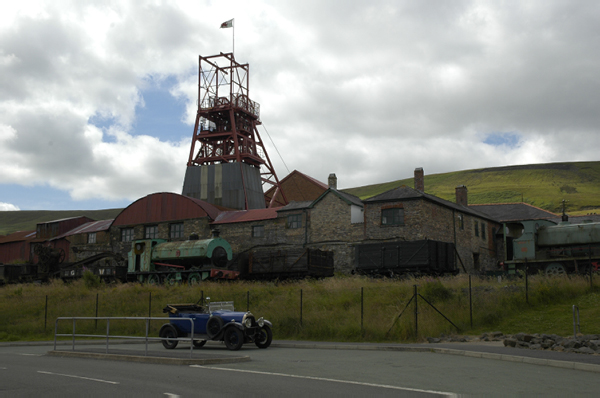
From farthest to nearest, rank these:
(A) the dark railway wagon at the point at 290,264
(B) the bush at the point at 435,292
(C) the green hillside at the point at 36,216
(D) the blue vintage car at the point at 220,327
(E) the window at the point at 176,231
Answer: (C) the green hillside at the point at 36,216 → (E) the window at the point at 176,231 → (A) the dark railway wagon at the point at 290,264 → (B) the bush at the point at 435,292 → (D) the blue vintage car at the point at 220,327

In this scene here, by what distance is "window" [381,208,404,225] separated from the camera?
3647cm

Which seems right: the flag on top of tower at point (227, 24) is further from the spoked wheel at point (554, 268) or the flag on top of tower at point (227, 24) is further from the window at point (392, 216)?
the spoked wheel at point (554, 268)

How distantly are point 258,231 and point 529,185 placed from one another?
10290 centimetres

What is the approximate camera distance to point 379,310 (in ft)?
68.7

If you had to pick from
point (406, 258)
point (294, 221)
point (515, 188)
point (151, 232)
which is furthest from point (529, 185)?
point (406, 258)

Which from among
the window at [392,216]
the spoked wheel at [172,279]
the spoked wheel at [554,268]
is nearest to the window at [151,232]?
the spoked wheel at [172,279]

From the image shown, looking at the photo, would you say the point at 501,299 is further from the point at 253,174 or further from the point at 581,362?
the point at 253,174

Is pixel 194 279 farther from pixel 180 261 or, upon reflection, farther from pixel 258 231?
pixel 258 231

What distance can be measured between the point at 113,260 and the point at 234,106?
20.9 m

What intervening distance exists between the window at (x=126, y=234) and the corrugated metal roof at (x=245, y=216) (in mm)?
8798

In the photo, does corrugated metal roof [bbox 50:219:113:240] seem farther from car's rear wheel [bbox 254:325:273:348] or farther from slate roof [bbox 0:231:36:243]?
car's rear wheel [bbox 254:325:273:348]

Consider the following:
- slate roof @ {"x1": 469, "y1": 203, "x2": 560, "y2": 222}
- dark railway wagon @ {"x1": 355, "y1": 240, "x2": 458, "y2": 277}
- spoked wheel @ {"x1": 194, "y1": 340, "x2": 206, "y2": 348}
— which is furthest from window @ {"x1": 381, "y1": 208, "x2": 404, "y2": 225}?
spoked wheel @ {"x1": 194, "y1": 340, "x2": 206, "y2": 348}

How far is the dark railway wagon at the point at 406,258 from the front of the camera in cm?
3141

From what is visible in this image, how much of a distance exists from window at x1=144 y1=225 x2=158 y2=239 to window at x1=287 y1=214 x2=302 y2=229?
12.8m
